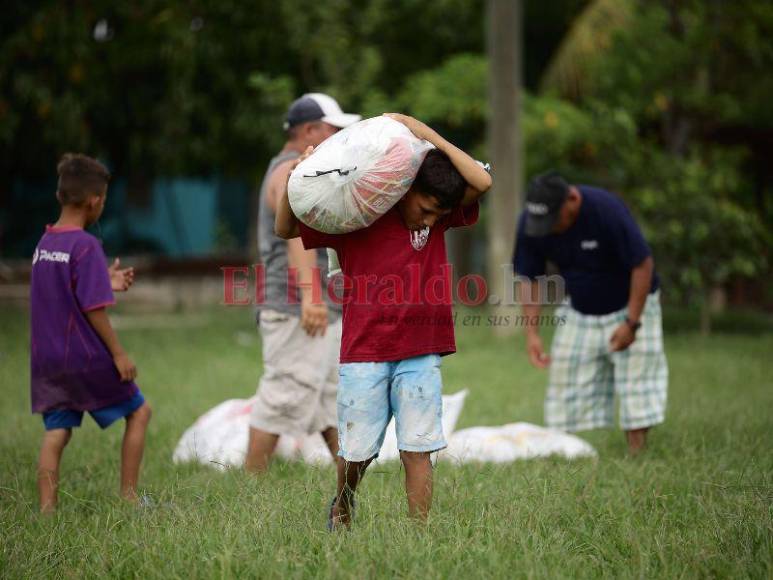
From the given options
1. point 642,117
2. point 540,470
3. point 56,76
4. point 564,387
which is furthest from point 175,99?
point 540,470

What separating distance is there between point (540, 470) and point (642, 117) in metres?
12.7

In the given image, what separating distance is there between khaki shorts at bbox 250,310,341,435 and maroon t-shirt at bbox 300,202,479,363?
5.25 feet

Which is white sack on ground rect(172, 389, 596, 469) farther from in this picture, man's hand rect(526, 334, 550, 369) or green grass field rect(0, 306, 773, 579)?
man's hand rect(526, 334, 550, 369)

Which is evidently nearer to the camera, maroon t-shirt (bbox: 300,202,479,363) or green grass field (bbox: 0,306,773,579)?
green grass field (bbox: 0,306,773,579)

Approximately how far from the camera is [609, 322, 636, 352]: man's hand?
20.4ft

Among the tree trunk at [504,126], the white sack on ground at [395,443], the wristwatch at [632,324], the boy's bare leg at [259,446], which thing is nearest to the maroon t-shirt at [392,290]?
the boy's bare leg at [259,446]

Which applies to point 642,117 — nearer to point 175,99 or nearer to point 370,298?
point 175,99

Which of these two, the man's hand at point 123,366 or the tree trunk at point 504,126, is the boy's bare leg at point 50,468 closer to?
the man's hand at point 123,366

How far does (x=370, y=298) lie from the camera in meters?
4.05

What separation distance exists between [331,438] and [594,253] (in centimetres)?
198

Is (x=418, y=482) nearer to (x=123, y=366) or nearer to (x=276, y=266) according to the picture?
(x=123, y=366)

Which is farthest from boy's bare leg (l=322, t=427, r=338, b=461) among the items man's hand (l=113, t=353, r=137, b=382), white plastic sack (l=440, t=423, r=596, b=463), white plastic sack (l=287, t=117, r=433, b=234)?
white plastic sack (l=287, t=117, r=433, b=234)

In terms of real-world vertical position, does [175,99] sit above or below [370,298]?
above

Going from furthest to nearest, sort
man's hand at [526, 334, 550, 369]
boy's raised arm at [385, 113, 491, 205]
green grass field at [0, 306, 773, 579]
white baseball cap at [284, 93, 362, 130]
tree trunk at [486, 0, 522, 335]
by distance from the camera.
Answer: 1. tree trunk at [486, 0, 522, 335]
2. man's hand at [526, 334, 550, 369]
3. white baseball cap at [284, 93, 362, 130]
4. boy's raised arm at [385, 113, 491, 205]
5. green grass field at [0, 306, 773, 579]
